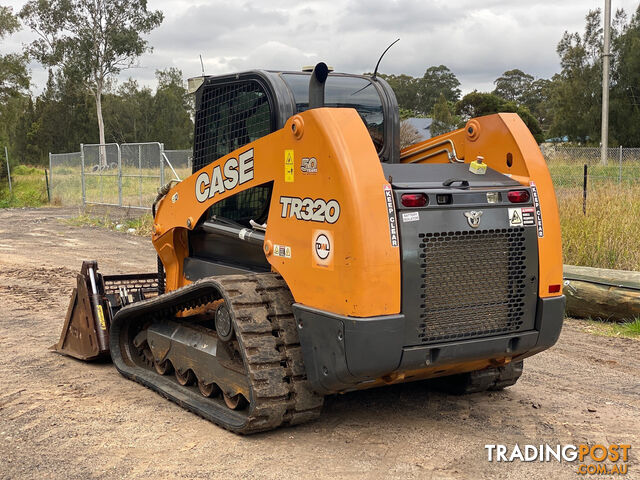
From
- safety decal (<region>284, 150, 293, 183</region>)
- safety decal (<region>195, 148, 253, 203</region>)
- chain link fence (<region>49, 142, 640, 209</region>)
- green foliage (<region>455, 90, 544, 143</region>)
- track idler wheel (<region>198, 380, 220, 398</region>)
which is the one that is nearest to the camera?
safety decal (<region>284, 150, 293, 183</region>)

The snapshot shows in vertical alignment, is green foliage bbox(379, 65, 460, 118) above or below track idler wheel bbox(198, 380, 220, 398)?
above

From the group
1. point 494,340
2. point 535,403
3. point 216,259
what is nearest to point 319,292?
point 494,340

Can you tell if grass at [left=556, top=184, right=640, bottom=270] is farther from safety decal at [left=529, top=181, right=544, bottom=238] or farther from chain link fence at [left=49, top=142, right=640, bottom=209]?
chain link fence at [left=49, top=142, right=640, bottom=209]

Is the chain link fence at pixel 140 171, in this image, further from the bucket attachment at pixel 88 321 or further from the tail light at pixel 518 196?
the tail light at pixel 518 196

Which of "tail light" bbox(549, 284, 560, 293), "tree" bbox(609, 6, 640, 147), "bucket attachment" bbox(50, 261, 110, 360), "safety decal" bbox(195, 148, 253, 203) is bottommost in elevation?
"bucket attachment" bbox(50, 261, 110, 360)

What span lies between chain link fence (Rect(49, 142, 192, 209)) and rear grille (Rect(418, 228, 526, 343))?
14.2 meters

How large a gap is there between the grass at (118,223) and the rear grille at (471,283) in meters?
12.3

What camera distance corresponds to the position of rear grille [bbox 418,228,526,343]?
163 inches

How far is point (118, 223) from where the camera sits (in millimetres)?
18625

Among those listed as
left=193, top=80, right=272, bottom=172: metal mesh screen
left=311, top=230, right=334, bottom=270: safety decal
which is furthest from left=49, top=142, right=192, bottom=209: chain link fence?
left=311, top=230, right=334, bottom=270: safety decal

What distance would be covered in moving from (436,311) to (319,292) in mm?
654

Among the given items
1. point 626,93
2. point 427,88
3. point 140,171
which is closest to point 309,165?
point 140,171

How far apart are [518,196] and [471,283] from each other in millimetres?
609

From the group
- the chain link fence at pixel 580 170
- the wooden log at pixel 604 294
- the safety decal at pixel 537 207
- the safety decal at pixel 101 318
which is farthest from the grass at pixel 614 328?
the chain link fence at pixel 580 170
